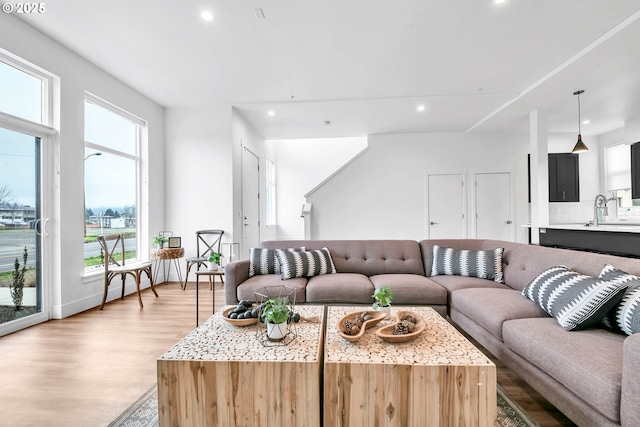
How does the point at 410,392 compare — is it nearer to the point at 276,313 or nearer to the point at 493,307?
the point at 276,313

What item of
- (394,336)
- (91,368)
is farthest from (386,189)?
(91,368)

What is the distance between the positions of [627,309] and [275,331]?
5.67 feet

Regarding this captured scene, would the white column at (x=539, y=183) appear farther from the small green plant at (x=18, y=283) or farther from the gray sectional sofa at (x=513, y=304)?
the small green plant at (x=18, y=283)

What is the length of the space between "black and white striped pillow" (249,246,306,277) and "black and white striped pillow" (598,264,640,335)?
7.83ft

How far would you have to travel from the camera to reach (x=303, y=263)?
2814mm

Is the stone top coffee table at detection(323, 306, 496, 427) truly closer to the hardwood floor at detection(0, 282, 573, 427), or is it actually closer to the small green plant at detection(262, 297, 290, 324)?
the small green plant at detection(262, 297, 290, 324)

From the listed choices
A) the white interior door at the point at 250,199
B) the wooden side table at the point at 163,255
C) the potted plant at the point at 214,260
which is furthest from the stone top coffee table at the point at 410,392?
the white interior door at the point at 250,199

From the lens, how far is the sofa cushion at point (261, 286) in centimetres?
250

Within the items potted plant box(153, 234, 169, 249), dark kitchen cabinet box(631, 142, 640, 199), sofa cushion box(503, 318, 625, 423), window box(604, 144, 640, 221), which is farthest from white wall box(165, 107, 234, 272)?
window box(604, 144, 640, 221)

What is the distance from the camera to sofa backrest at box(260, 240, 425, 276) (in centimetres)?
301

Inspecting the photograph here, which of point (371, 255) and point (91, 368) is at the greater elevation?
point (371, 255)

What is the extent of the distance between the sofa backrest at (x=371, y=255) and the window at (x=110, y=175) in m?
2.27

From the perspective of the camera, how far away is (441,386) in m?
1.25

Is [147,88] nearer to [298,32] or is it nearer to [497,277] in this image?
[298,32]
